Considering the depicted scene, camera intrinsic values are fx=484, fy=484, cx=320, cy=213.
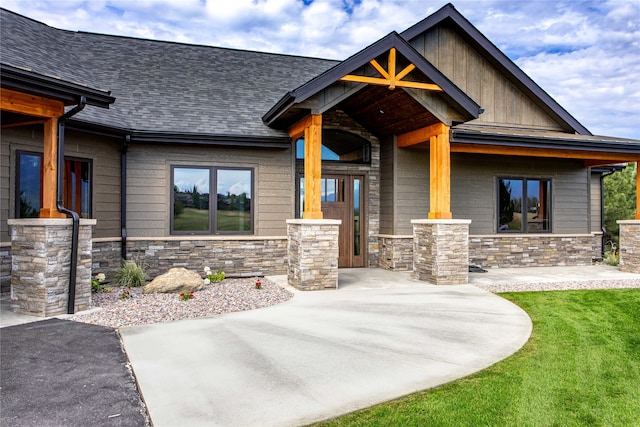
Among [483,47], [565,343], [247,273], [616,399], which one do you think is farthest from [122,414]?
[483,47]

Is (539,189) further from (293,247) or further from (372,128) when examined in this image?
(293,247)

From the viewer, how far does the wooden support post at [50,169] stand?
22.2 ft

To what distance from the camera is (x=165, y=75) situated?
38.8 ft

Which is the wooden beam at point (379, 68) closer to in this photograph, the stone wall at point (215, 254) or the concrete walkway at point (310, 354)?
the concrete walkway at point (310, 354)

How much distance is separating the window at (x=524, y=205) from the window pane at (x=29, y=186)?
10292mm

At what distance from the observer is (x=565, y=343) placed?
5469 mm

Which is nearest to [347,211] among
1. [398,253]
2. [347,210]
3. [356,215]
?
[347,210]

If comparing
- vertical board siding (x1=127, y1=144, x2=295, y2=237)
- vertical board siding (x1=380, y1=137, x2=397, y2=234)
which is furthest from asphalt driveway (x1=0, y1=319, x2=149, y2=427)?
vertical board siding (x1=380, y1=137, x2=397, y2=234)

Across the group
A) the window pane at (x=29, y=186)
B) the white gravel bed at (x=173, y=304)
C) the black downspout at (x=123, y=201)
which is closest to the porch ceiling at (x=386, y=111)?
the white gravel bed at (x=173, y=304)

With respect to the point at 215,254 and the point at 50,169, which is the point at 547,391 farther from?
the point at 215,254

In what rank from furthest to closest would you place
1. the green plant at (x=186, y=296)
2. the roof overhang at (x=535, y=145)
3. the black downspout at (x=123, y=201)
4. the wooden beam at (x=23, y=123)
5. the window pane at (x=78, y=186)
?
the roof overhang at (x=535, y=145) < the black downspout at (x=123, y=201) < the window pane at (x=78, y=186) < the green plant at (x=186, y=296) < the wooden beam at (x=23, y=123)

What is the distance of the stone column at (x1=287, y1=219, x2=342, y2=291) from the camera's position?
28.2 feet

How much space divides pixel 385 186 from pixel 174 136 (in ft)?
16.4

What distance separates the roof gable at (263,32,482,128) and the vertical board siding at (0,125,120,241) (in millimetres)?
3487
